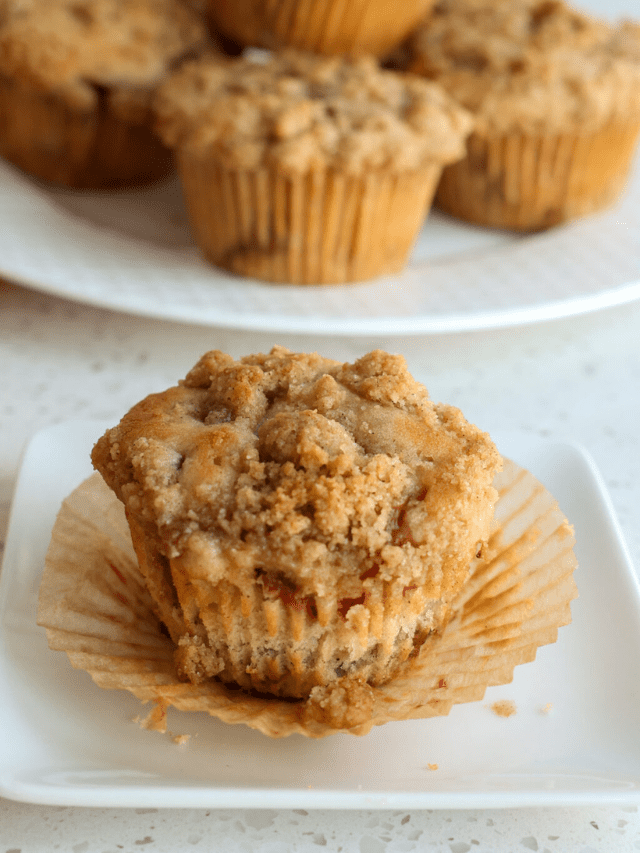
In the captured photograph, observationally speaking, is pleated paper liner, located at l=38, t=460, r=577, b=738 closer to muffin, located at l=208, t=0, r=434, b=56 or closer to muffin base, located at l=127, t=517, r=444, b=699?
muffin base, located at l=127, t=517, r=444, b=699

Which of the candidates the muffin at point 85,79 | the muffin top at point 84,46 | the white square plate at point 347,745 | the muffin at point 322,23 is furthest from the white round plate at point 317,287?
the white square plate at point 347,745

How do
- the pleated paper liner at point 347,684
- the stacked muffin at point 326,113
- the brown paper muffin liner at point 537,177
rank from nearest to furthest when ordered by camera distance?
1. the pleated paper liner at point 347,684
2. the stacked muffin at point 326,113
3. the brown paper muffin liner at point 537,177

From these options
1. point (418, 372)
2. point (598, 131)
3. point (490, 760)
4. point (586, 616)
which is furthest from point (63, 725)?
point (598, 131)

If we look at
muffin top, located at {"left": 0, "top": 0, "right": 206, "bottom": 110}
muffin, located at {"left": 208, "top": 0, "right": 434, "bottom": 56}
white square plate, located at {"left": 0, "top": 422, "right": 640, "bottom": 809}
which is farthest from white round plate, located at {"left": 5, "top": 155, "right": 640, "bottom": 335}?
white square plate, located at {"left": 0, "top": 422, "right": 640, "bottom": 809}

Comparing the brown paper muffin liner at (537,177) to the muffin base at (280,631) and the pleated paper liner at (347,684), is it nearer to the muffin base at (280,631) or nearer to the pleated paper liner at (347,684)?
the pleated paper liner at (347,684)

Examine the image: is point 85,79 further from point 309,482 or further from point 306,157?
point 309,482

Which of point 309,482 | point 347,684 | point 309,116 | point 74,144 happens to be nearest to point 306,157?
point 309,116

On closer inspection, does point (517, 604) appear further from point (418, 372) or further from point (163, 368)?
point (163, 368)
